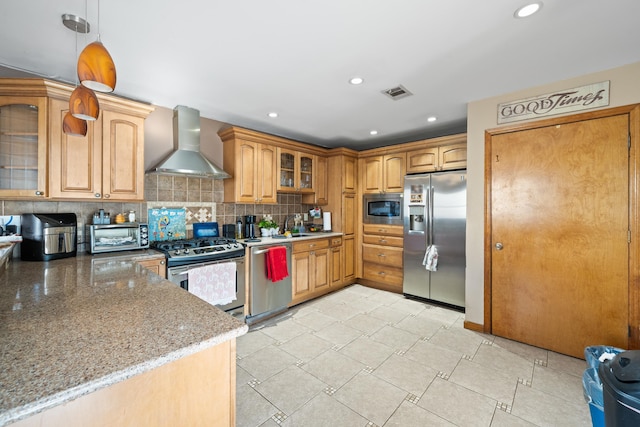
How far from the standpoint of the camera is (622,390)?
3.70 feet

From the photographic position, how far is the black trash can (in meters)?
1.09

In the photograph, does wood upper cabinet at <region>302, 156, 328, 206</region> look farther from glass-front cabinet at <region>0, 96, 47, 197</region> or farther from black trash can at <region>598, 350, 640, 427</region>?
black trash can at <region>598, 350, 640, 427</region>

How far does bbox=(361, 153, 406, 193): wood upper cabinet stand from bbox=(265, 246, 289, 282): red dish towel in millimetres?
1835

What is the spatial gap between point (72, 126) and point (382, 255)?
12.2 feet

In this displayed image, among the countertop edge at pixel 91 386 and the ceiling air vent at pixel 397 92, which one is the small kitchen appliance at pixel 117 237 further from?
the ceiling air vent at pixel 397 92

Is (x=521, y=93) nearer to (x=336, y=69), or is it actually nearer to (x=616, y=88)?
(x=616, y=88)

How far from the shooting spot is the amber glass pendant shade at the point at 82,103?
1228 mm

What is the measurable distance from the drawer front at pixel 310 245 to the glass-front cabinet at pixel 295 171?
31.8 inches

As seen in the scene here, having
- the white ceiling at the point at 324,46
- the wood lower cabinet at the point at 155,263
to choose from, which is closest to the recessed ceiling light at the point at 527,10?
the white ceiling at the point at 324,46

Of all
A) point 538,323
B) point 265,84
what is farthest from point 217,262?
point 538,323

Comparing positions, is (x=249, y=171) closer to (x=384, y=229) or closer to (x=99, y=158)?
(x=99, y=158)

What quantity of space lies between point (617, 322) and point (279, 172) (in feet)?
12.0

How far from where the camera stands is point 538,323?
252cm

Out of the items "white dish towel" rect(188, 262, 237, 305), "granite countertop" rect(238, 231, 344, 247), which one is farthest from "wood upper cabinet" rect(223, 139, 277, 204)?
"white dish towel" rect(188, 262, 237, 305)
